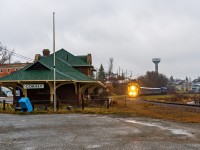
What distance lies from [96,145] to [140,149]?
5.37ft

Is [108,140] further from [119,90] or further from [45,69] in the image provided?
[119,90]

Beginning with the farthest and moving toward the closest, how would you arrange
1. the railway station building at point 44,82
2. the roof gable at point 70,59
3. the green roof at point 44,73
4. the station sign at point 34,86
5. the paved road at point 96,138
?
the roof gable at point 70,59, the green roof at point 44,73, the railway station building at point 44,82, the station sign at point 34,86, the paved road at point 96,138

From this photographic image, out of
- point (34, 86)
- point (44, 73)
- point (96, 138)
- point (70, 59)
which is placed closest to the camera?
point (96, 138)

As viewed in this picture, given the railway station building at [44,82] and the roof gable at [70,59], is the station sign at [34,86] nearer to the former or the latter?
the railway station building at [44,82]

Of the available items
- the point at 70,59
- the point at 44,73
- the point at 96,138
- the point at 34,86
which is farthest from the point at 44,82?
the point at 96,138

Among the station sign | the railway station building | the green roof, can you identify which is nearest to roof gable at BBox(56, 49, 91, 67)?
the green roof

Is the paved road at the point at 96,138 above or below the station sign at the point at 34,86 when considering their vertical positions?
below

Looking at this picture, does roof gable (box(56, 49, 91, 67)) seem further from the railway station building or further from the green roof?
the railway station building

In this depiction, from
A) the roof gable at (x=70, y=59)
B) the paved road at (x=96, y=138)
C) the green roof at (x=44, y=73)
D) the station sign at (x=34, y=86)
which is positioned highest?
the roof gable at (x=70, y=59)

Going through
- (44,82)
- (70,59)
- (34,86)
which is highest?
(70,59)

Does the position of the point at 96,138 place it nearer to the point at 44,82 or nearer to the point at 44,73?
the point at 44,82

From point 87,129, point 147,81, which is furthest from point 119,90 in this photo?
point 87,129

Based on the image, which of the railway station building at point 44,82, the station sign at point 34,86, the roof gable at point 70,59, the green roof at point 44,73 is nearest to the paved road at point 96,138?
the station sign at point 34,86

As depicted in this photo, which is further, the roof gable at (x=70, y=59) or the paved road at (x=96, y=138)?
the roof gable at (x=70, y=59)
